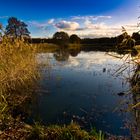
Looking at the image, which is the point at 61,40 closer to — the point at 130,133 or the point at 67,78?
the point at 67,78

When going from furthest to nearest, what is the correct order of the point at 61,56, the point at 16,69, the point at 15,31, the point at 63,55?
1. the point at 63,55
2. the point at 61,56
3. the point at 15,31
4. the point at 16,69

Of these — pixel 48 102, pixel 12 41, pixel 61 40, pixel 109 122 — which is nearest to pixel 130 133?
pixel 109 122

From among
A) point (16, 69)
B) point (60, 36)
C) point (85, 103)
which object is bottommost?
point (85, 103)

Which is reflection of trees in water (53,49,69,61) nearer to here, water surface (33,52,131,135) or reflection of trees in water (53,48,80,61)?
reflection of trees in water (53,48,80,61)

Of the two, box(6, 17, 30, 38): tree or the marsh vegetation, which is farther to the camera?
box(6, 17, 30, 38): tree

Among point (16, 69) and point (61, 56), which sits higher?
point (16, 69)

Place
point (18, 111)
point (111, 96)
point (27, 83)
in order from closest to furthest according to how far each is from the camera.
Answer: point (18, 111) < point (111, 96) < point (27, 83)

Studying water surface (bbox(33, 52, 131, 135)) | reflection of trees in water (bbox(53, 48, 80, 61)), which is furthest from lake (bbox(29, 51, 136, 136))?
reflection of trees in water (bbox(53, 48, 80, 61))

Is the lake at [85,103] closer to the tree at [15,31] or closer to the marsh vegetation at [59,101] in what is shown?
the marsh vegetation at [59,101]

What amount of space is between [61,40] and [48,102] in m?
53.2

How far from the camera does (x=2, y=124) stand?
514 centimetres

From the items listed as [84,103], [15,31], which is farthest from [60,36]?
[84,103]

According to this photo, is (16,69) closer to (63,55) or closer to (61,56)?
(61,56)

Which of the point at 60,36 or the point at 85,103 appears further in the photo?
the point at 60,36
